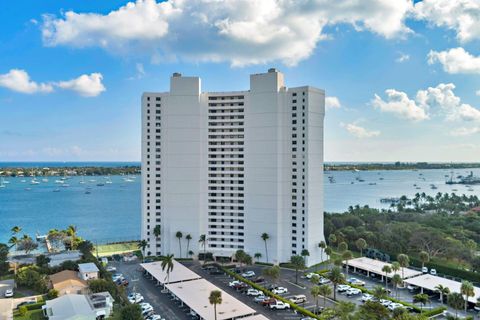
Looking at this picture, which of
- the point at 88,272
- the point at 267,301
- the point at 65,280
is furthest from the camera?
the point at 88,272

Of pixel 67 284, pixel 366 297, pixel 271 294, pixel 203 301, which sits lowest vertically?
pixel 366 297

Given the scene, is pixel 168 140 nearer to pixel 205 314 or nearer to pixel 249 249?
pixel 249 249

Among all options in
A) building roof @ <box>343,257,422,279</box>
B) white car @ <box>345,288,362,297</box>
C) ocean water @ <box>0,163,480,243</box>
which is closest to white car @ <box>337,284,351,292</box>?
white car @ <box>345,288,362,297</box>

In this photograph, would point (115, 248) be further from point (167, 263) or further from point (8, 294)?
point (167, 263)

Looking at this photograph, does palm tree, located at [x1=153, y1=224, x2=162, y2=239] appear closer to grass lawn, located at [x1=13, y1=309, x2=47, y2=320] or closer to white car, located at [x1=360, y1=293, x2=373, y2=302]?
grass lawn, located at [x1=13, y1=309, x2=47, y2=320]

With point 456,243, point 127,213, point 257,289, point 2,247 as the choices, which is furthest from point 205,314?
point 127,213

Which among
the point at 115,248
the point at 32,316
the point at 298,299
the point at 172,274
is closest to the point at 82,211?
the point at 115,248
